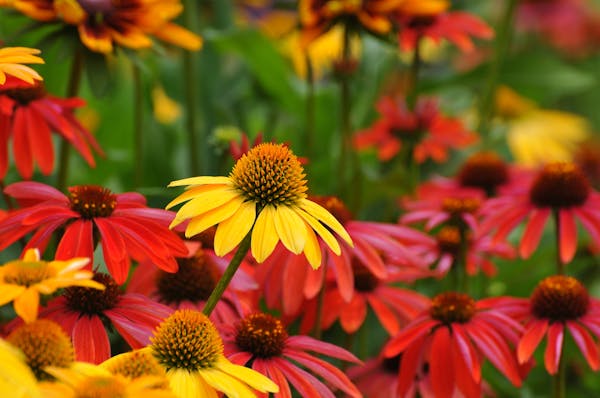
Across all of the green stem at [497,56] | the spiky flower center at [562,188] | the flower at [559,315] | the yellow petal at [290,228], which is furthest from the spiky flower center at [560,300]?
the green stem at [497,56]

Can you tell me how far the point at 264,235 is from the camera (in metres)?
0.54

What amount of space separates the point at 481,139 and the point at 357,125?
0.61 feet

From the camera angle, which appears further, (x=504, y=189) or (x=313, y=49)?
(x=313, y=49)

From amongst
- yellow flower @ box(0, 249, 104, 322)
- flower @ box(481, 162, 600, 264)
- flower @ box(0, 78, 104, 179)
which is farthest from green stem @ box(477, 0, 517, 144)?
yellow flower @ box(0, 249, 104, 322)

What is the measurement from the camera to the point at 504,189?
40.5 inches

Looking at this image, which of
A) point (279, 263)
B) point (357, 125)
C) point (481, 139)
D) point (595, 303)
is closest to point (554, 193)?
point (595, 303)

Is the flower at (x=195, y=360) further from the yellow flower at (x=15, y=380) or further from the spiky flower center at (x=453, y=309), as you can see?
the spiky flower center at (x=453, y=309)

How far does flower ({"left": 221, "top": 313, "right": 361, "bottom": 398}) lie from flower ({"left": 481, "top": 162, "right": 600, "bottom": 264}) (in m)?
0.27

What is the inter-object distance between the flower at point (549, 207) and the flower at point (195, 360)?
15.1 inches

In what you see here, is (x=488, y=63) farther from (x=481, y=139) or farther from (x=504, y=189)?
(x=504, y=189)

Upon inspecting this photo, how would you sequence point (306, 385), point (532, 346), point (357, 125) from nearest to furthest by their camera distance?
point (306, 385), point (532, 346), point (357, 125)

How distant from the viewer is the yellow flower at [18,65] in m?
0.58

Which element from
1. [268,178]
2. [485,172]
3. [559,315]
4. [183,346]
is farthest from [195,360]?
[485,172]

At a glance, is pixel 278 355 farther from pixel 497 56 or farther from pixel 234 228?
pixel 497 56
